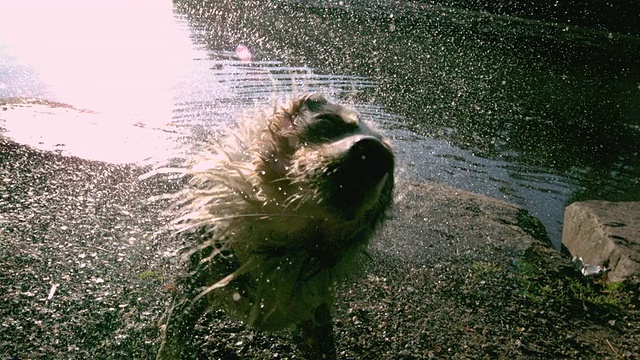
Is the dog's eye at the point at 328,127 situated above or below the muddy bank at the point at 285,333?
above

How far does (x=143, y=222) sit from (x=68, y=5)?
45.3ft

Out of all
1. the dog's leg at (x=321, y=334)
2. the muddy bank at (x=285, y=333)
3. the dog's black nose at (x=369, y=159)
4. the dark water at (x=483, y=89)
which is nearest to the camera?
the dog's black nose at (x=369, y=159)

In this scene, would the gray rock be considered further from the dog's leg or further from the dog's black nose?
the dog's black nose

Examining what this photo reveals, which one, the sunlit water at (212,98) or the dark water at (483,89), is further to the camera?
the dark water at (483,89)

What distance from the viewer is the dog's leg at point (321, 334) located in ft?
8.11

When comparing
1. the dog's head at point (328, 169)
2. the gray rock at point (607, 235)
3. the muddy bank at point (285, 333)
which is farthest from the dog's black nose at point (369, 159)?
the gray rock at point (607, 235)

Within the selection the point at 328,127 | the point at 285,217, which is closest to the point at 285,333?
the point at 285,217

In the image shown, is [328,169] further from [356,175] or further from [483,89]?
[483,89]

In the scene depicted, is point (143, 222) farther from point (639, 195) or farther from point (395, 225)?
point (639, 195)

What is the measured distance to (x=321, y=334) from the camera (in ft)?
8.21

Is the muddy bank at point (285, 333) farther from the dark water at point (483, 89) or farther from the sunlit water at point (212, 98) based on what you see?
the dark water at point (483, 89)

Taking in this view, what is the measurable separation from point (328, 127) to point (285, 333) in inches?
48.1

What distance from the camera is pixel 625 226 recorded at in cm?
453

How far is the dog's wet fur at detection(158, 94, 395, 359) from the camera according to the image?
6.39 ft
